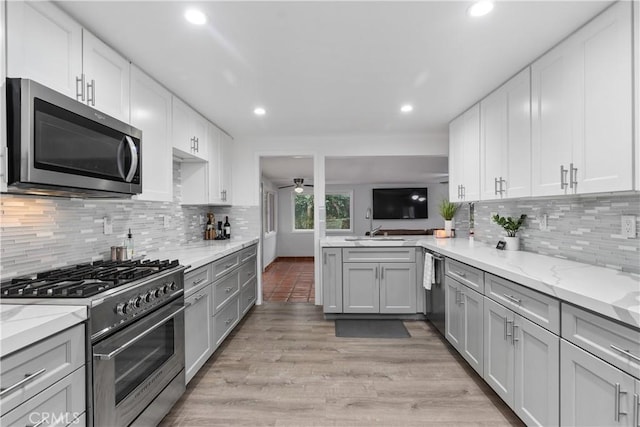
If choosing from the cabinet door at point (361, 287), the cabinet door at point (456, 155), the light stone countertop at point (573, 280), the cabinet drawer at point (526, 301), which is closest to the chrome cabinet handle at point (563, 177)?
the light stone countertop at point (573, 280)

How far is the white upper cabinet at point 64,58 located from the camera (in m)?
1.34

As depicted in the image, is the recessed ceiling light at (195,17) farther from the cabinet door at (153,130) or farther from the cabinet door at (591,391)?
the cabinet door at (591,391)

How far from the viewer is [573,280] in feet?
5.11

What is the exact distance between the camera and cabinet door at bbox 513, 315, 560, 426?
1476 millimetres

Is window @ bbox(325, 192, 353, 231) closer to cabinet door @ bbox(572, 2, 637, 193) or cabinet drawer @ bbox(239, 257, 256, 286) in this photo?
cabinet drawer @ bbox(239, 257, 256, 286)

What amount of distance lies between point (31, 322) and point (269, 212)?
7.11 meters

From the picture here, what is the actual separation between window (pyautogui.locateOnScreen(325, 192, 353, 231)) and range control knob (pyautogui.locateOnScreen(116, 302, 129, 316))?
811cm

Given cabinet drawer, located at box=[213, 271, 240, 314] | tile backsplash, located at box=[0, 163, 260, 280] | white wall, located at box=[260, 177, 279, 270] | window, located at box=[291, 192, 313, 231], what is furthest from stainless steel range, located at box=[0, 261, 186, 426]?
window, located at box=[291, 192, 313, 231]

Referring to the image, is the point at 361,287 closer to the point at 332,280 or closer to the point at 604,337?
the point at 332,280

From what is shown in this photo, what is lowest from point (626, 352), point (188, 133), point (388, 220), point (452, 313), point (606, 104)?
point (452, 313)

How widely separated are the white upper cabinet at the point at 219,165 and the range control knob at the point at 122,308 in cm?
218

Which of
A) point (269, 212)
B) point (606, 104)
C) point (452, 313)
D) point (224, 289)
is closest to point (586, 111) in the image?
point (606, 104)

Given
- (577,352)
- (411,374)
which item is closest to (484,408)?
(411,374)

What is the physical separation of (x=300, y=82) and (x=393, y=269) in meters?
2.24
